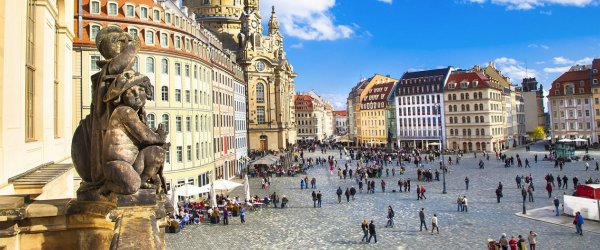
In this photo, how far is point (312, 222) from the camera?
87.8ft

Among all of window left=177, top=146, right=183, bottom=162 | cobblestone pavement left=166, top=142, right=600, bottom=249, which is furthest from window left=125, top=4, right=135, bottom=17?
cobblestone pavement left=166, top=142, right=600, bottom=249

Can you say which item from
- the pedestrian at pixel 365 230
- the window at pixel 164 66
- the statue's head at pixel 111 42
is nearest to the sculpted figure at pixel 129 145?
the statue's head at pixel 111 42

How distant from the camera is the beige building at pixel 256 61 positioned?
81.5 m

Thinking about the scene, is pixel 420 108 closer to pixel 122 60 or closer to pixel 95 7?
pixel 95 7

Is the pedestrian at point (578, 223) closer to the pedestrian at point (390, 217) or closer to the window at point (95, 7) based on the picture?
the pedestrian at point (390, 217)

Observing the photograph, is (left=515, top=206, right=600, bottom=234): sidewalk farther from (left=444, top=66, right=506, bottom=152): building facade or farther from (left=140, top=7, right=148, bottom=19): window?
(left=444, top=66, right=506, bottom=152): building facade

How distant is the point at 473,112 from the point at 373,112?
29747 millimetres

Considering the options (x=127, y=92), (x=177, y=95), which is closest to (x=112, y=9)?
(x=177, y=95)

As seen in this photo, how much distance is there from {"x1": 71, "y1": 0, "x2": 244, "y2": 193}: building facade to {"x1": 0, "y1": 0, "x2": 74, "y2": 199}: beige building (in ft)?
66.6

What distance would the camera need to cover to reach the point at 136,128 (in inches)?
197

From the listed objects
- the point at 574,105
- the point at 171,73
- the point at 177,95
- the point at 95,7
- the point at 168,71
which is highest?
the point at 95,7

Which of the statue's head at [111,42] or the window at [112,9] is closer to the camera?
the statue's head at [111,42]

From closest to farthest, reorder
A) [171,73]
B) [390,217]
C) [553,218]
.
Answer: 1. [390,217]
2. [553,218]
3. [171,73]

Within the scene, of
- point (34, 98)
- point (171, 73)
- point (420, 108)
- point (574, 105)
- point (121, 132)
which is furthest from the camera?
point (420, 108)
